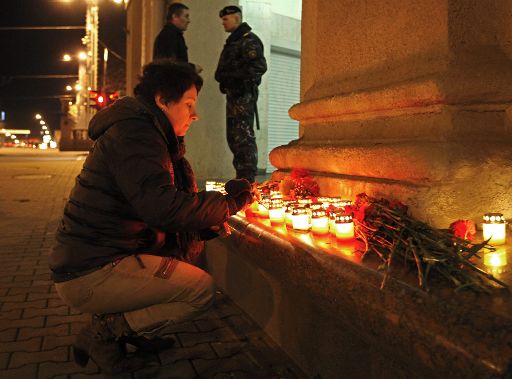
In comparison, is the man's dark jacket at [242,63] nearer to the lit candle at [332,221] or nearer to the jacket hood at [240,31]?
the jacket hood at [240,31]

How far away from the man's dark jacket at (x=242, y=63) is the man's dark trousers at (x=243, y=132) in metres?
0.12

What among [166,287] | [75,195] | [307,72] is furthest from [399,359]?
[307,72]

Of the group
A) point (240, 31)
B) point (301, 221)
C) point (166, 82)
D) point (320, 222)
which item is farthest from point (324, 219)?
point (240, 31)

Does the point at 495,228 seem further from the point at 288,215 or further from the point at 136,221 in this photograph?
the point at 136,221

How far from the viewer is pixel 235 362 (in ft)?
9.84

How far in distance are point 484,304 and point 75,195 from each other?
1.97 metres

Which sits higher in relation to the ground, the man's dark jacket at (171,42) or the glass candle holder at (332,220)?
the man's dark jacket at (171,42)

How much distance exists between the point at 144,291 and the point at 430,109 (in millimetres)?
1889

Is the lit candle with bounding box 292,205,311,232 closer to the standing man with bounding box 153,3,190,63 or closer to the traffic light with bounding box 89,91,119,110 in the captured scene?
the standing man with bounding box 153,3,190,63

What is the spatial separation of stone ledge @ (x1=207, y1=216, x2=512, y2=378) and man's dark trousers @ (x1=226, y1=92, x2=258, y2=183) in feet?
7.95

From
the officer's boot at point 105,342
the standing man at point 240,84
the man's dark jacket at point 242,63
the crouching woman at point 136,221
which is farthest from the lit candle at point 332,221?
the man's dark jacket at point 242,63

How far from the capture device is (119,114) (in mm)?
2510

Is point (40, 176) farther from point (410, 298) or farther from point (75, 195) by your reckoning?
point (410, 298)

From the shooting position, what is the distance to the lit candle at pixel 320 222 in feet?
9.17
